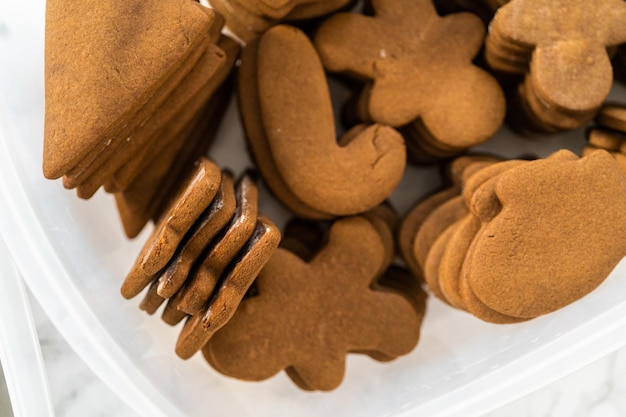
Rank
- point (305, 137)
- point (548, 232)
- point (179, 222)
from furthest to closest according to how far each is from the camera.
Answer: point (305, 137), point (548, 232), point (179, 222)

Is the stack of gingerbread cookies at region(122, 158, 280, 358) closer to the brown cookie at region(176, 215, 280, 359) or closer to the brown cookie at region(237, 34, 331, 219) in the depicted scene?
the brown cookie at region(176, 215, 280, 359)

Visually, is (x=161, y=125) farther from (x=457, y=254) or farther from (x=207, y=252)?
(x=457, y=254)

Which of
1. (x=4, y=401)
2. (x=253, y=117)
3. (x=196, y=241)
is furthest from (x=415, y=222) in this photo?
(x=4, y=401)

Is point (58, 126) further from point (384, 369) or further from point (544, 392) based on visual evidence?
point (544, 392)

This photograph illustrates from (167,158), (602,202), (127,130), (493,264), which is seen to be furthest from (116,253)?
(602,202)

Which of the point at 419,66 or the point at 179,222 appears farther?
the point at 419,66

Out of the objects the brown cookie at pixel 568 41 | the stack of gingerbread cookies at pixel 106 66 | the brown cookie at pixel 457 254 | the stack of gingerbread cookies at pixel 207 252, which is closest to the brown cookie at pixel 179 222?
the stack of gingerbread cookies at pixel 207 252
